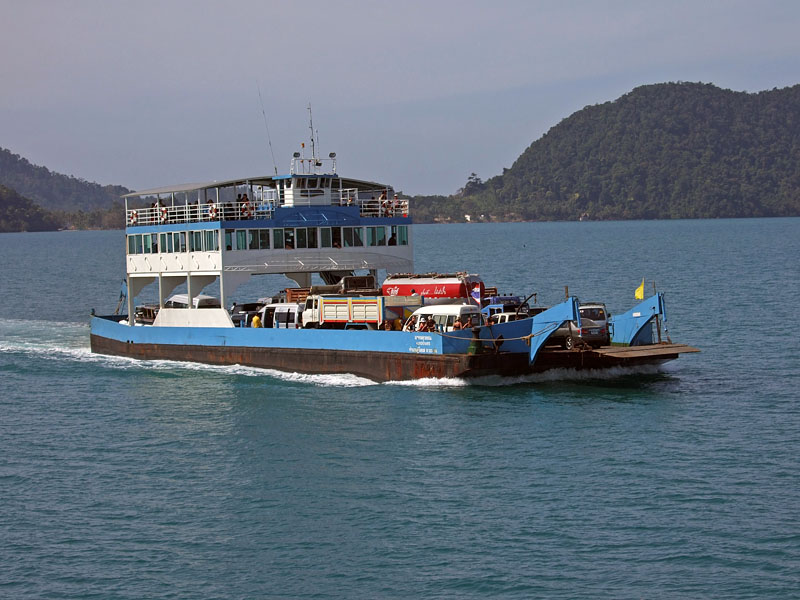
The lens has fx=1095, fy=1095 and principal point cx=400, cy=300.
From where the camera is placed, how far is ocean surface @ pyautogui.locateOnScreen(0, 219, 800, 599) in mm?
21078

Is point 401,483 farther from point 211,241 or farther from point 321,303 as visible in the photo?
point 211,241

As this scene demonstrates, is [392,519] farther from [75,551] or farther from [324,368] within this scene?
[324,368]

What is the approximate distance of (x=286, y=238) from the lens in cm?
4453

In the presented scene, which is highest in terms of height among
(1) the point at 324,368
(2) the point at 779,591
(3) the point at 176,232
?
(3) the point at 176,232

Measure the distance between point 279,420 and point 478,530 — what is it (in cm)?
1156

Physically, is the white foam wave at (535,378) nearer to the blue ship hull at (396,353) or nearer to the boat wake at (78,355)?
the blue ship hull at (396,353)

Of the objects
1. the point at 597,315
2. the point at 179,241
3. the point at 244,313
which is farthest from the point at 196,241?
the point at 597,315

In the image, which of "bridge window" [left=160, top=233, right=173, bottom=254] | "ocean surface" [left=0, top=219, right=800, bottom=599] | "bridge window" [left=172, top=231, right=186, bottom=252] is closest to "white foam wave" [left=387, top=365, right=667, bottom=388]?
"ocean surface" [left=0, top=219, right=800, bottom=599]

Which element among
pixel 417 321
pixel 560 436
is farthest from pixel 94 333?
pixel 560 436

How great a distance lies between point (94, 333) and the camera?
5006 cm

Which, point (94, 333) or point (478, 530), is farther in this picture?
point (94, 333)

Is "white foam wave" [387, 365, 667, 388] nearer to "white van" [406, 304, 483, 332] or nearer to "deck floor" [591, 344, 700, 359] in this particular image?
"deck floor" [591, 344, 700, 359]

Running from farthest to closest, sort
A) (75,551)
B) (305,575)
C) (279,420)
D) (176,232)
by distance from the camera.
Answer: (176,232) < (279,420) < (75,551) < (305,575)

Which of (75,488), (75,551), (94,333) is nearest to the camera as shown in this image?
(75,551)
